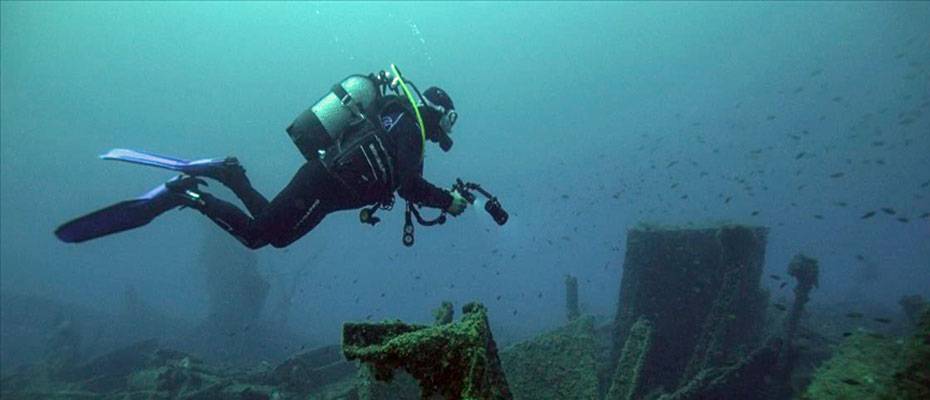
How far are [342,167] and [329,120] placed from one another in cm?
63

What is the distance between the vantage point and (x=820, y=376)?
4.27 m

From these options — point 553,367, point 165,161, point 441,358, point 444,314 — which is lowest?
point 553,367

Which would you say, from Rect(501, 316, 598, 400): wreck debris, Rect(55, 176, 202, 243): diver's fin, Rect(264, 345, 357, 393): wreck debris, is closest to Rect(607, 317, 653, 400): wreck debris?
Rect(501, 316, 598, 400): wreck debris

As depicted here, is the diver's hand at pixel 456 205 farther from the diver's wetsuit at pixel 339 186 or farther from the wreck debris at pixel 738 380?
the wreck debris at pixel 738 380

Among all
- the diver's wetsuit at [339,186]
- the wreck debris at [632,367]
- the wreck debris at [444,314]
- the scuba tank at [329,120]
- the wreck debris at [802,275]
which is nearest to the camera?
the wreck debris at [444,314]

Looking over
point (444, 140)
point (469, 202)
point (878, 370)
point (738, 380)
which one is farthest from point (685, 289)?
point (444, 140)

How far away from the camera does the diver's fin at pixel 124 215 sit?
16.9 feet

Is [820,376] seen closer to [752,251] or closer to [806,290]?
[752,251]

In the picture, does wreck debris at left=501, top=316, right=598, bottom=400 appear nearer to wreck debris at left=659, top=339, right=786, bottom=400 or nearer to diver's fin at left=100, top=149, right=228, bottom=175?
wreck debris at left=659, top=339, right=786, bottom=400

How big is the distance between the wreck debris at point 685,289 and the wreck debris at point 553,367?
2.98 meters

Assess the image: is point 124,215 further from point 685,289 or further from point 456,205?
point 685,289

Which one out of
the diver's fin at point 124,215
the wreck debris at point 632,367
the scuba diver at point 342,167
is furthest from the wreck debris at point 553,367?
the diver's fin at point 124,215

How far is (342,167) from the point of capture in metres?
5.78

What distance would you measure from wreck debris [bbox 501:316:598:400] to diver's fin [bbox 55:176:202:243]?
4.35 metres
